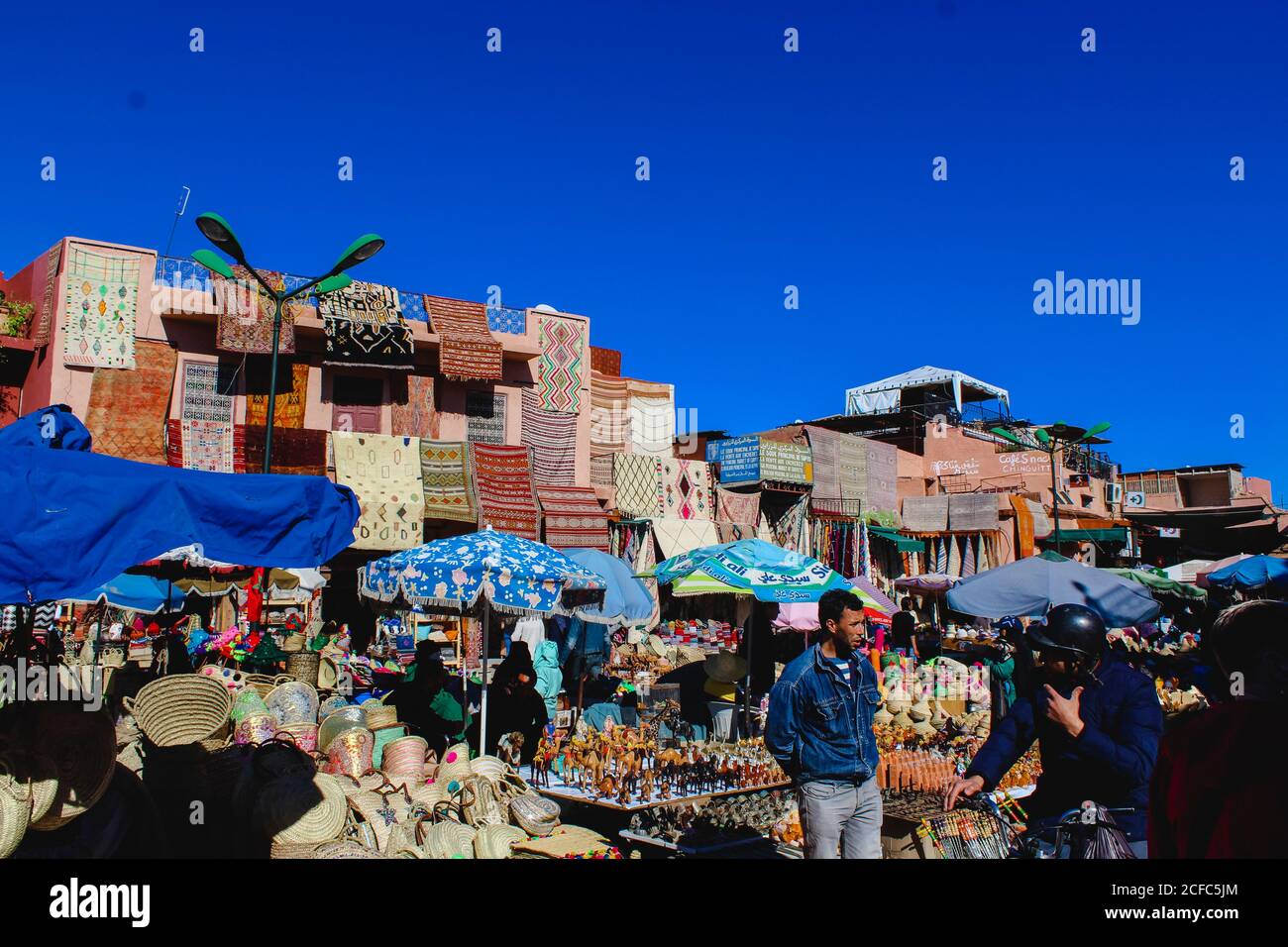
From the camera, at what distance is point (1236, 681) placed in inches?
107

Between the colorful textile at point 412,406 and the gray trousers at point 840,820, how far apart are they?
53.5ft

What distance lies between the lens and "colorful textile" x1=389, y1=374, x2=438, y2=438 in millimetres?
19484

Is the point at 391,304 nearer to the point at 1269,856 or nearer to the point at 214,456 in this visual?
the point at 214,456

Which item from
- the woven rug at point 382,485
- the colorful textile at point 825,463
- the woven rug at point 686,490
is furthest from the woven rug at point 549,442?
the colorful textile at point 825,463

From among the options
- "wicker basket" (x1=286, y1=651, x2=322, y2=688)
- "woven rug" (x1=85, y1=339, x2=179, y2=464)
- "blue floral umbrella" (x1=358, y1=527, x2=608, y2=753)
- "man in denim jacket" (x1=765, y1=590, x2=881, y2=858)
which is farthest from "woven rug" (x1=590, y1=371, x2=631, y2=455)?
"man in denim jacket" (x1=765, y1=590, x2=881, y2=858)

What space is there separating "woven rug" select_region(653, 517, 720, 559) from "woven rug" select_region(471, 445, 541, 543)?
351 centimetres

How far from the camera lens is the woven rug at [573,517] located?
2034cm

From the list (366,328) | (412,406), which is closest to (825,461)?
(412,406)

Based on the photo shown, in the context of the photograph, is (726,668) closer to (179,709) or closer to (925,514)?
(179,709)

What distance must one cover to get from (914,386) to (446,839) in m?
44.2

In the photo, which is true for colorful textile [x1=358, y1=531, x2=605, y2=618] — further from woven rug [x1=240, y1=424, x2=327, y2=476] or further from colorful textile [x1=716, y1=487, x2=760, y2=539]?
colorful textile [x1=716, y1=487, x2=760, y2=539]

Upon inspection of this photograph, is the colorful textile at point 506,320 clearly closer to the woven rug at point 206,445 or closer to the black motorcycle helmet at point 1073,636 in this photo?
the woven rug at point 206,445

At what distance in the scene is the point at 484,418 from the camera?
20531mm
